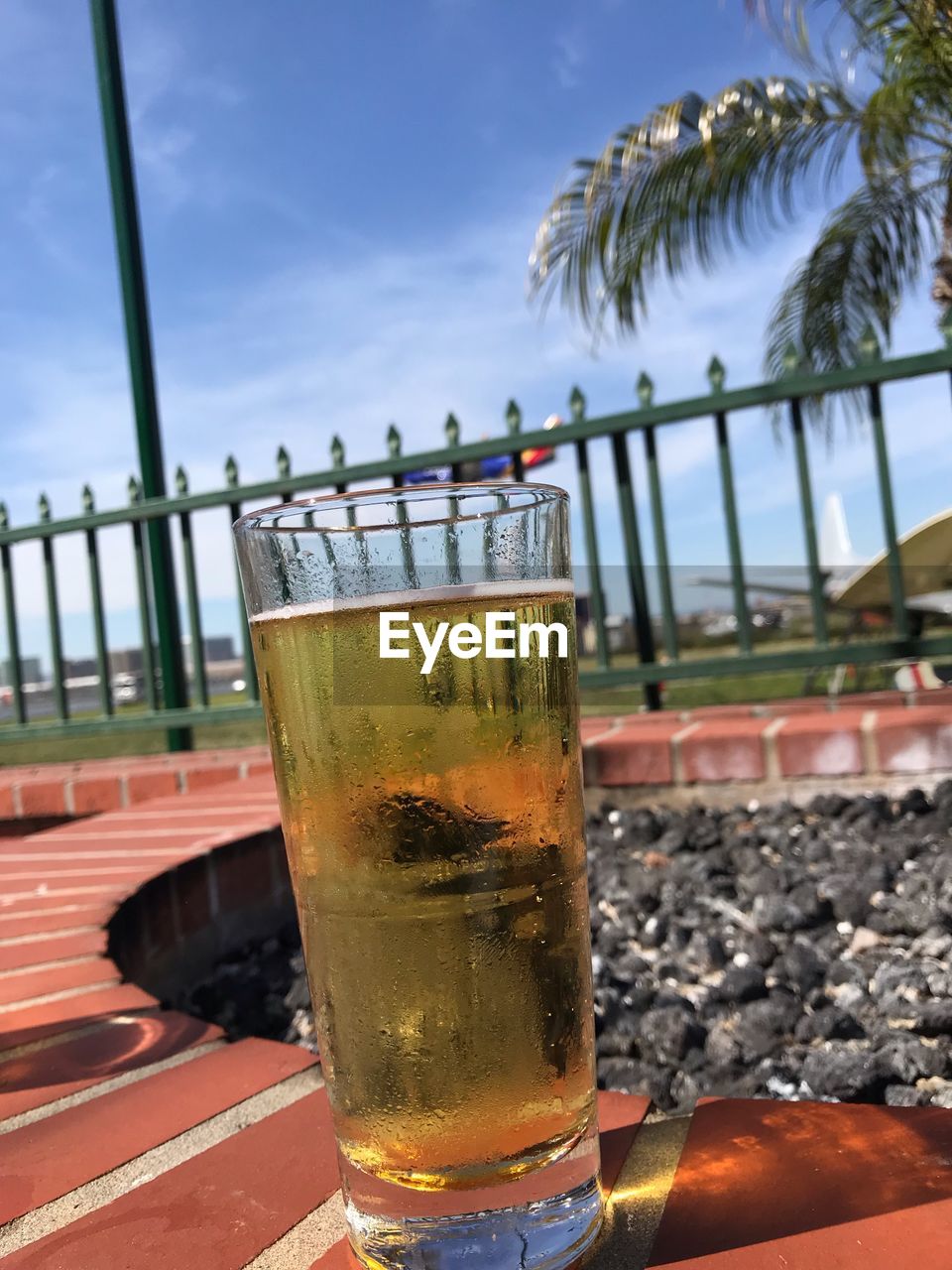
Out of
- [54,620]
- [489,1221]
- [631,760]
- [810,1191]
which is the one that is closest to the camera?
[489,1221]

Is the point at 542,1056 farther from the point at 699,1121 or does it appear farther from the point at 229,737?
the point at 229,737

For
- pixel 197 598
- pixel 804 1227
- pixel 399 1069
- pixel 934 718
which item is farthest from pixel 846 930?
pixel 197 598

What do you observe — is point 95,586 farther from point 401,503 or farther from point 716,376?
point 401,503

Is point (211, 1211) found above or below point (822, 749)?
below

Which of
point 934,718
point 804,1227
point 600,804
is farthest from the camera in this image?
point 600,804

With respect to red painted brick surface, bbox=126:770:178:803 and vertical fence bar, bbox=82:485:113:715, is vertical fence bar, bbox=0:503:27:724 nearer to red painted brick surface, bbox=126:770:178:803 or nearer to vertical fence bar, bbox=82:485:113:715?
vertical fence bar, bbox=82:485:113:715

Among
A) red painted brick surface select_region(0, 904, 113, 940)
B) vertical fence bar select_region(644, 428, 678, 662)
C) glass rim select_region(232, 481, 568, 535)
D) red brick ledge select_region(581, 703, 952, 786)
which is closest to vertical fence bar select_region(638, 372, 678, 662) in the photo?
vertical fence bar select_region(644, 428, 678, 662)

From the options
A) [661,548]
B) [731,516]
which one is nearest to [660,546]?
[661,548]
